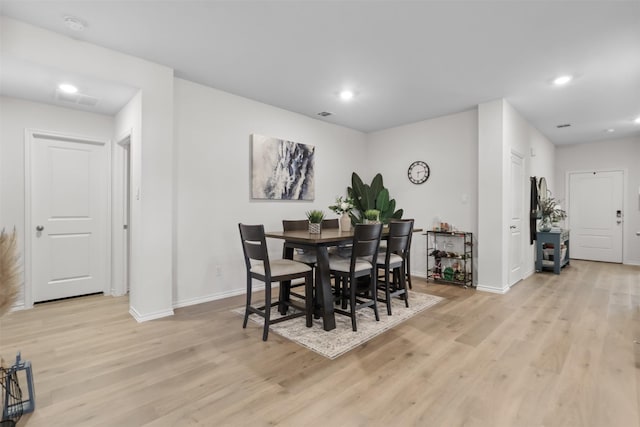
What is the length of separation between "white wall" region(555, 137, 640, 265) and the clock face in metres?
4.18

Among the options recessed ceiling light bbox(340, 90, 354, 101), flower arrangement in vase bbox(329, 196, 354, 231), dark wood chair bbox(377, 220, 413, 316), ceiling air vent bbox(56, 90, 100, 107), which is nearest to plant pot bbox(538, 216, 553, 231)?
dark wood chair bbox(377, 220, 413, 316)

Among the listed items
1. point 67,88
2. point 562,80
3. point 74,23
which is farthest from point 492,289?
point 67,88

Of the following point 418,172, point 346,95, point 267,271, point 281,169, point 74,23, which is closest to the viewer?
point 74,23

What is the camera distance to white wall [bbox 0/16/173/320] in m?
2.83

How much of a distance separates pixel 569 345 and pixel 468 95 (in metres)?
2.92

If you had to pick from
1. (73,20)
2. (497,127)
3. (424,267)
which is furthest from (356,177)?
(73,20)

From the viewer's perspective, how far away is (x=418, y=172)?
516 centimetres

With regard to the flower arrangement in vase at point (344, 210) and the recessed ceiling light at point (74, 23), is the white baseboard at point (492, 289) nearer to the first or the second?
the flower arrangement in vase at point (344, 210)

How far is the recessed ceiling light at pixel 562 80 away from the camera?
3.37 metres

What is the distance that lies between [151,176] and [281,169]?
1764 millimetres

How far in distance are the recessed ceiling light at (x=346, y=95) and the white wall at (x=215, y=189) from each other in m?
0.92

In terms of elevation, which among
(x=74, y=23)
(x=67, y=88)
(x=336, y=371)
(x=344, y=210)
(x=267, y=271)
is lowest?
(x=336, y=371)

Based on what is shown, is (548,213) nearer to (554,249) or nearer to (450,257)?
(554,249)

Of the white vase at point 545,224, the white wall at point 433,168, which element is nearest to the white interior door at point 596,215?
the white vase at point 545,224
